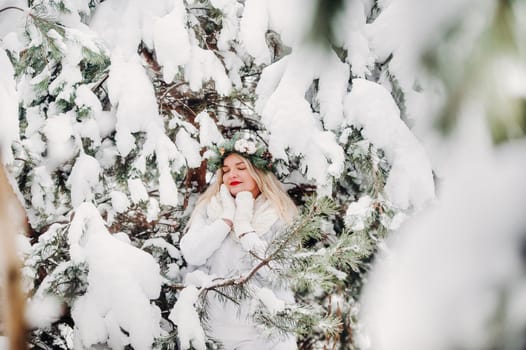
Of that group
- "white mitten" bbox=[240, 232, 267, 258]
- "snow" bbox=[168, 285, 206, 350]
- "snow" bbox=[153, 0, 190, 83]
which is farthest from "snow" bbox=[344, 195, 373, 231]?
"snow" bbox=[153, 0, 190, 83]

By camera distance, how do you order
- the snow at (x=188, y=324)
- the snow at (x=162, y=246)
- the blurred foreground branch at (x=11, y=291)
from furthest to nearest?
the snow at (x=162, y=246) → the snow at (x=188, y=324) → the blurred foreground branch at (x=11, y=291)

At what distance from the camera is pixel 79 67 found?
320 cm

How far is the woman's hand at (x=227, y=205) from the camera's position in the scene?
3.18m

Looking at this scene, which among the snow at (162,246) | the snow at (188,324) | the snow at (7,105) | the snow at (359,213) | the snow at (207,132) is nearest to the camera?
the snow at (7,105)

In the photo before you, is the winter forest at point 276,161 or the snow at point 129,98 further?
the snow at point 129,98

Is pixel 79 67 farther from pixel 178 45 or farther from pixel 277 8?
pixel 277 8

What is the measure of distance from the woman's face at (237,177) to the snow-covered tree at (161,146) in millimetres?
238

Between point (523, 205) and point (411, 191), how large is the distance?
2.26 meters

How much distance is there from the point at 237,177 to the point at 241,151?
0.61ft

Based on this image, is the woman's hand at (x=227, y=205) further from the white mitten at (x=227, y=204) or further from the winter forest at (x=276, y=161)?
the winter forest at (x=276, y=161)

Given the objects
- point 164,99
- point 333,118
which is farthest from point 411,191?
point 164,99

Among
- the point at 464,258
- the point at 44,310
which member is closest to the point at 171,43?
the point at 44,310

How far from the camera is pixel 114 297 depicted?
2.19 meters

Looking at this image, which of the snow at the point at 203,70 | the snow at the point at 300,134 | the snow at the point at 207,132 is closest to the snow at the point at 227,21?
the snow at the point at 203,70
